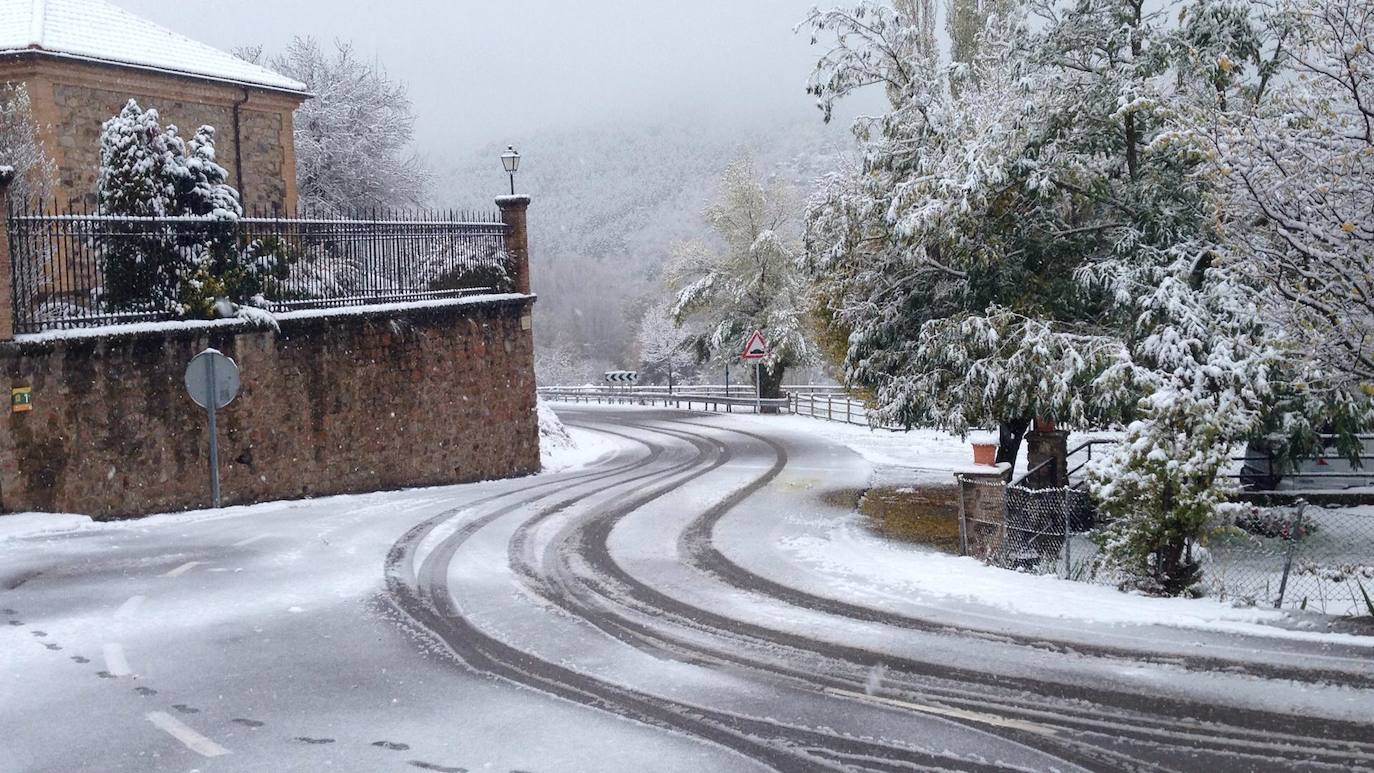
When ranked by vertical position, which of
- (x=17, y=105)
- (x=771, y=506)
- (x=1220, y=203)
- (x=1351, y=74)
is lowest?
(x=771, y=506)

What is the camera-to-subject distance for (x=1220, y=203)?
1014 cm

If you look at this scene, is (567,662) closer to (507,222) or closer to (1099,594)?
(1099,594)

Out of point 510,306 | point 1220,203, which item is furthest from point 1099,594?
point 510,306

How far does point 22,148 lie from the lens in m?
19.2

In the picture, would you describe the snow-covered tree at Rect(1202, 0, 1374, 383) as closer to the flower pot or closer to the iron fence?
the iron fence

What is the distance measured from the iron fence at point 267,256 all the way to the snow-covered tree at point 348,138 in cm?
2018

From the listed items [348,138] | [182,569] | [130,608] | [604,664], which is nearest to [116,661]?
[130,608]

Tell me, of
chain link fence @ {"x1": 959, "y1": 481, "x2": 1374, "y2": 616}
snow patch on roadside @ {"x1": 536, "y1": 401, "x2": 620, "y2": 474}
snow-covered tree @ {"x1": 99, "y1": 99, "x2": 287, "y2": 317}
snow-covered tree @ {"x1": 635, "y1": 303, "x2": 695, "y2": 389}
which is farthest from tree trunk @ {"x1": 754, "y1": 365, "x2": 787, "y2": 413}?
snow-covered tree @ {"x1": 99, "y1": 99, "x2": 287, "y2": 317}

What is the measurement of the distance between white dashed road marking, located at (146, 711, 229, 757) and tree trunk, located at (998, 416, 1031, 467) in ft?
46.6

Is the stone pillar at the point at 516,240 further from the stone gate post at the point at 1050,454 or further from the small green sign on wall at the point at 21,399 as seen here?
the stone gate post at the point at 1050,454

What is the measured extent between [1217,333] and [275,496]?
13.3 meters

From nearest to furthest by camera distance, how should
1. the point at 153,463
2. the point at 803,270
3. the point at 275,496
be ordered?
1. the point at 153,463
2. the point at 275,496
3. the point at 803,270

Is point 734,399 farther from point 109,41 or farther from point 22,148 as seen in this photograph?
point 22,148

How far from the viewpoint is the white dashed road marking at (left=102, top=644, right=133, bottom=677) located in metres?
7.82
